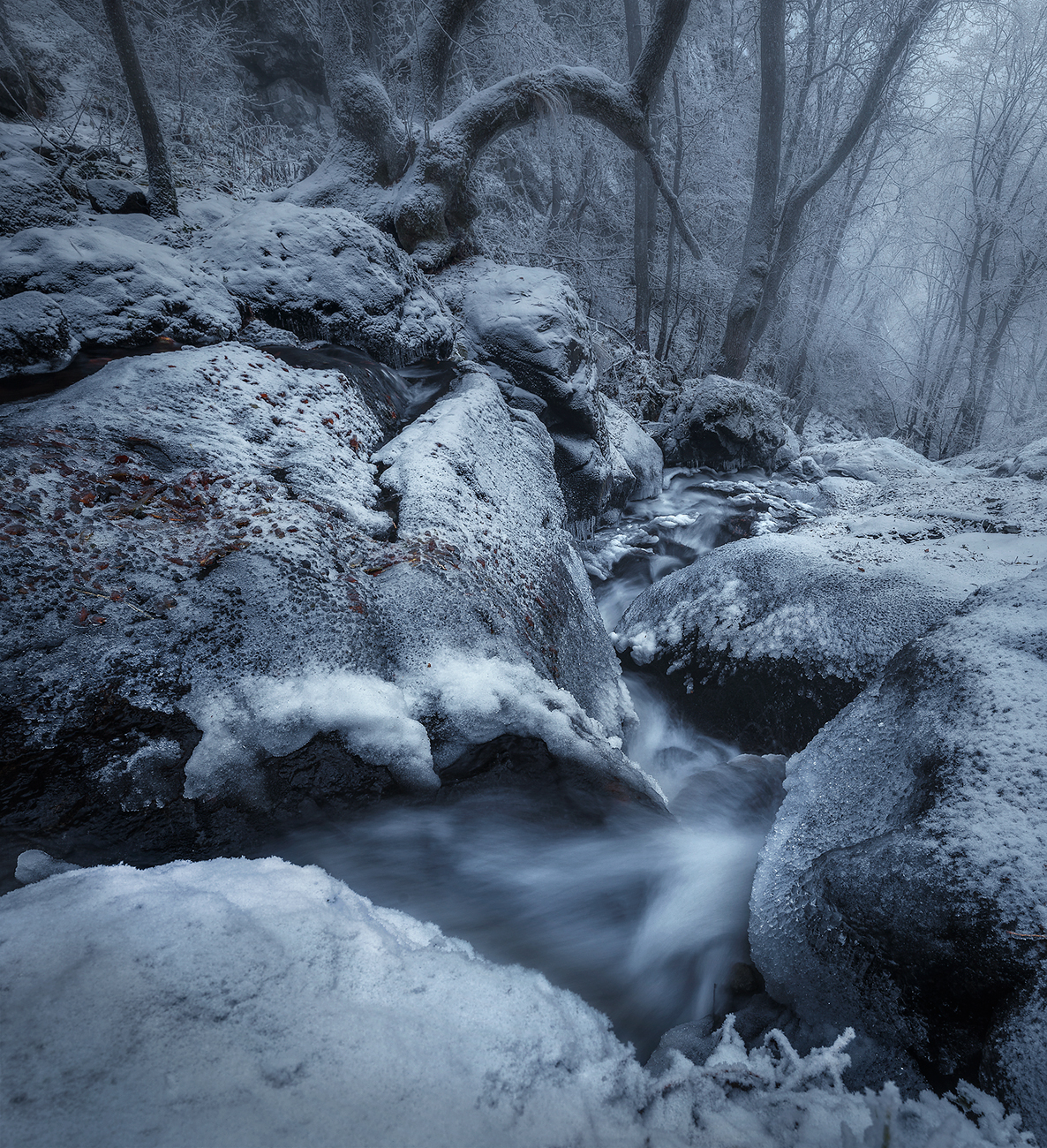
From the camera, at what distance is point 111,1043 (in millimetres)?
845

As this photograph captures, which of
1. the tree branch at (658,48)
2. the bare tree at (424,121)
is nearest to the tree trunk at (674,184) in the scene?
the tree branch at (658,48)

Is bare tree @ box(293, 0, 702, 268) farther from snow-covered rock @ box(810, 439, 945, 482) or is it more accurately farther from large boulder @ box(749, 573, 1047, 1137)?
snow-covered rock @ box(810, 439, 945, 482)

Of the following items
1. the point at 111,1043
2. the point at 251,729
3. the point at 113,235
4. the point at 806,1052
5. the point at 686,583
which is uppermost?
the point at 113,235

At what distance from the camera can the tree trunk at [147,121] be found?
391 centimetres

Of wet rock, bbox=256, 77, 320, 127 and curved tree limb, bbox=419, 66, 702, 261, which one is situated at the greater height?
wet rock, bbox=256, 77, 320, 127

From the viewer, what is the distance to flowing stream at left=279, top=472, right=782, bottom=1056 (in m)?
1.47

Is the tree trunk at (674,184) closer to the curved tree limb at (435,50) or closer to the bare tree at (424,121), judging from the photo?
the bare tree at (424,121)

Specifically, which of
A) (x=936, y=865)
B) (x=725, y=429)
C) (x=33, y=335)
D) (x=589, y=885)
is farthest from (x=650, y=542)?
(x=33, y=335)

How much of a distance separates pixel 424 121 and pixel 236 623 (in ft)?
19.0

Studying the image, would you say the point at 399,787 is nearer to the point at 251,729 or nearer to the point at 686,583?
the point at 251,729

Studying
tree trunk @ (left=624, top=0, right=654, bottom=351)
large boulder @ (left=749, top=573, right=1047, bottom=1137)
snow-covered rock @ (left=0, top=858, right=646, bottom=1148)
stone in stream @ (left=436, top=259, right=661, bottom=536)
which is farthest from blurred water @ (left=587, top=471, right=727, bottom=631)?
tree trunk @ (left=624, top=0, right=654, bottom=351)

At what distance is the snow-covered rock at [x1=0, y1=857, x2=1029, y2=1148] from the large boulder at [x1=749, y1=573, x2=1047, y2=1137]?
0.50 feet

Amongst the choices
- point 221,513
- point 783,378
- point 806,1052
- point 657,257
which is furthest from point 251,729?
point 783,378

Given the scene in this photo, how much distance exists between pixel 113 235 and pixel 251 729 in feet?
9.04
